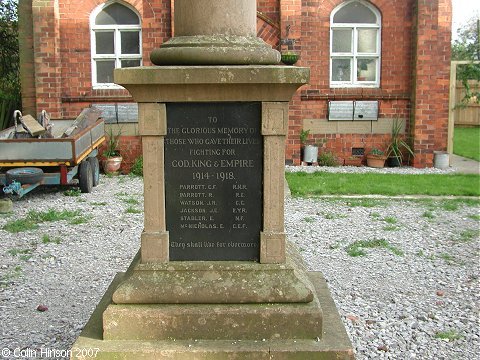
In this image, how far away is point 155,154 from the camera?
156 inches

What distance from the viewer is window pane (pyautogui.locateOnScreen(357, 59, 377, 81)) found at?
14.3 m

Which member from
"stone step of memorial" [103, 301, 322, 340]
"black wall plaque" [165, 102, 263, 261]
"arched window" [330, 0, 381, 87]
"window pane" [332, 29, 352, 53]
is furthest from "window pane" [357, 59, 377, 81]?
"stone step of memorial" [103, 301, 322, 340]

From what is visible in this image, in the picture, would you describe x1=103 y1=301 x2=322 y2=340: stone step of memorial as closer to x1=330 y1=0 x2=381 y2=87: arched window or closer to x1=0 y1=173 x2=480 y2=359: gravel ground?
x1=0 y1=173 x2=480 y2=359: gravel ground

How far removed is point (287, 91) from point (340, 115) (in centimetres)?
1038

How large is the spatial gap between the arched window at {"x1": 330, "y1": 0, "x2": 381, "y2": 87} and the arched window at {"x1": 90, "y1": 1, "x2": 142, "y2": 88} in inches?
172

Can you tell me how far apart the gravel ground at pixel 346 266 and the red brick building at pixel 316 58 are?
380 centimetres

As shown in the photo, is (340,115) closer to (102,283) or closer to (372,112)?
(372,112)

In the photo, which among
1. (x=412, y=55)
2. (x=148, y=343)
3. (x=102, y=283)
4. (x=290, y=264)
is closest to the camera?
(x=148, y=343)

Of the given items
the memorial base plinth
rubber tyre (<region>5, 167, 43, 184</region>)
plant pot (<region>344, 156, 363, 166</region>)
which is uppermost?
rubber tyre (<region>5, 167, 43, 184</region>)

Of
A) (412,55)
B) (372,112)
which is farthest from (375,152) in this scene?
(412,55)

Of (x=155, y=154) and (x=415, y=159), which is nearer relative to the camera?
(x=155, y=154)

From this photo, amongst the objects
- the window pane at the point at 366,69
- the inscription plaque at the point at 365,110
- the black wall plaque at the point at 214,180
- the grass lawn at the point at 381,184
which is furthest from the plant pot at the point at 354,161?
the black wall plaque at the point at 214,180

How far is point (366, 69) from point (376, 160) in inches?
82.5

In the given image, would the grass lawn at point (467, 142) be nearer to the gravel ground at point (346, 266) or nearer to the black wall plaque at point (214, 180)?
the gravel ground at point (346, 266)
